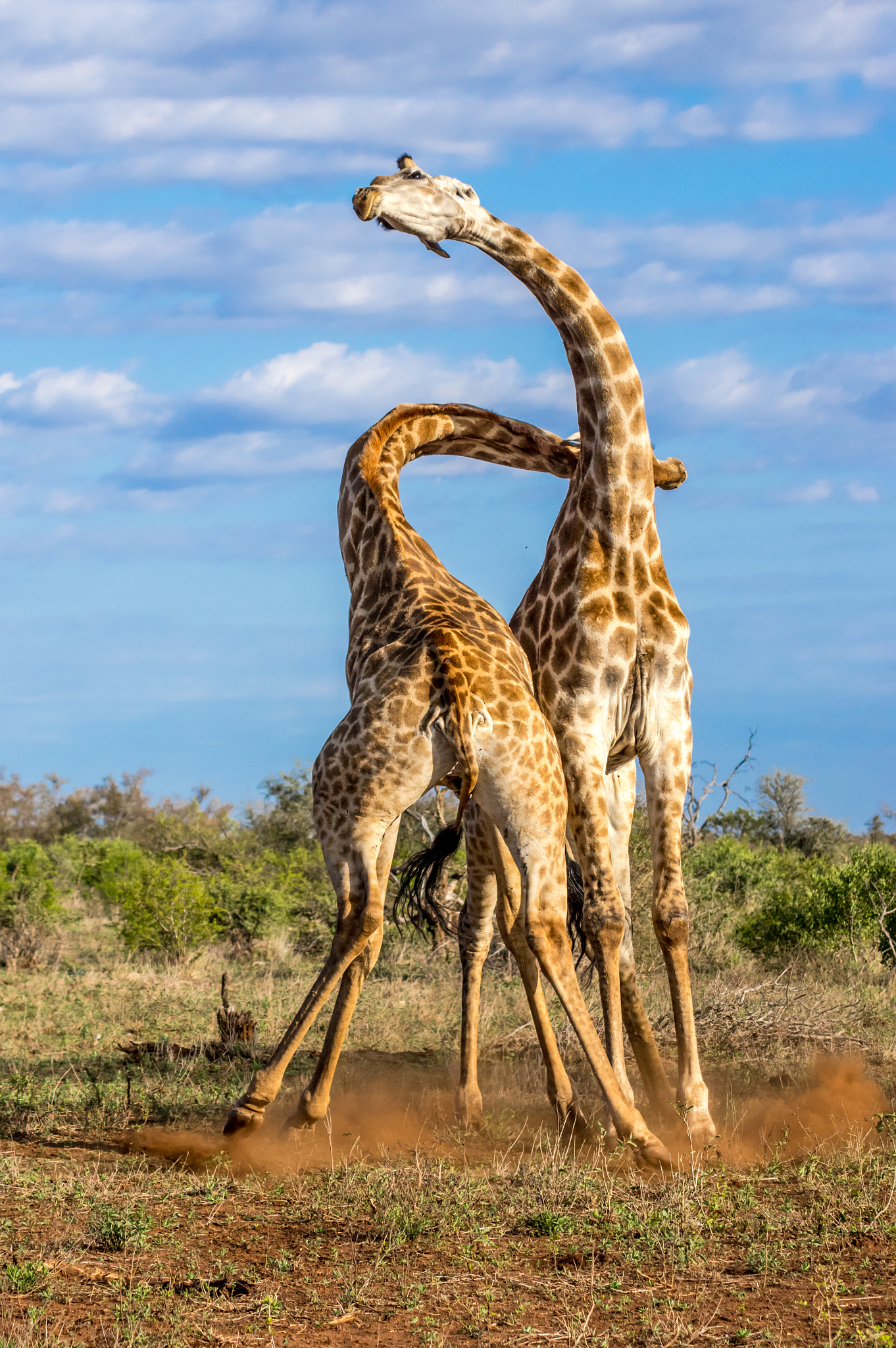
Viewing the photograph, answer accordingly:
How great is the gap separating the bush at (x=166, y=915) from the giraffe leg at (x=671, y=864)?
21.6ft

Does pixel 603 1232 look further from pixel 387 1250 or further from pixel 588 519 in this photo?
pixel 588 519

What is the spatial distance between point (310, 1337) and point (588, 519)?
13.2ft

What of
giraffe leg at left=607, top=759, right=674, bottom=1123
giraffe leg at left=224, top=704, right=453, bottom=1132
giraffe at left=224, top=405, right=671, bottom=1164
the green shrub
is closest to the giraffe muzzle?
giraffe at left=224, top=405, right=671, bottom=1164

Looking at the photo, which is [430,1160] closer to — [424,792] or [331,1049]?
[331,1049]

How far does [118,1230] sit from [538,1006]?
235 cm

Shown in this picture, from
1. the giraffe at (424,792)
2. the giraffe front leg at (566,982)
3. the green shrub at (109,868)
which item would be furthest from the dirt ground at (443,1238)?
the green shrub at (109,868)

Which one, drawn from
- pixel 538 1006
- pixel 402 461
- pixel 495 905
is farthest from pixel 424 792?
pixel 402 461

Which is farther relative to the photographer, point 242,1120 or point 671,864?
point 671,864

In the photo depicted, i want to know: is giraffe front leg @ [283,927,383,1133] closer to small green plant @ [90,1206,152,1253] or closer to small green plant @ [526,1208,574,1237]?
small green plant @ [90,1206,152,1253]

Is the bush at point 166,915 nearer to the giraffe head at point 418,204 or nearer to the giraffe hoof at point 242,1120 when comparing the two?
the giraffe hoof at point 242,1120

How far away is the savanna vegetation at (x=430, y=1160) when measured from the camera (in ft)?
13.1

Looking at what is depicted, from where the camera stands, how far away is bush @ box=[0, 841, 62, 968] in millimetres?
11984

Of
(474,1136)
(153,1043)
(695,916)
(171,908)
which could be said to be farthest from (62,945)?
(474,1136)

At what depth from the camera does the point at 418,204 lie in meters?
6.00
